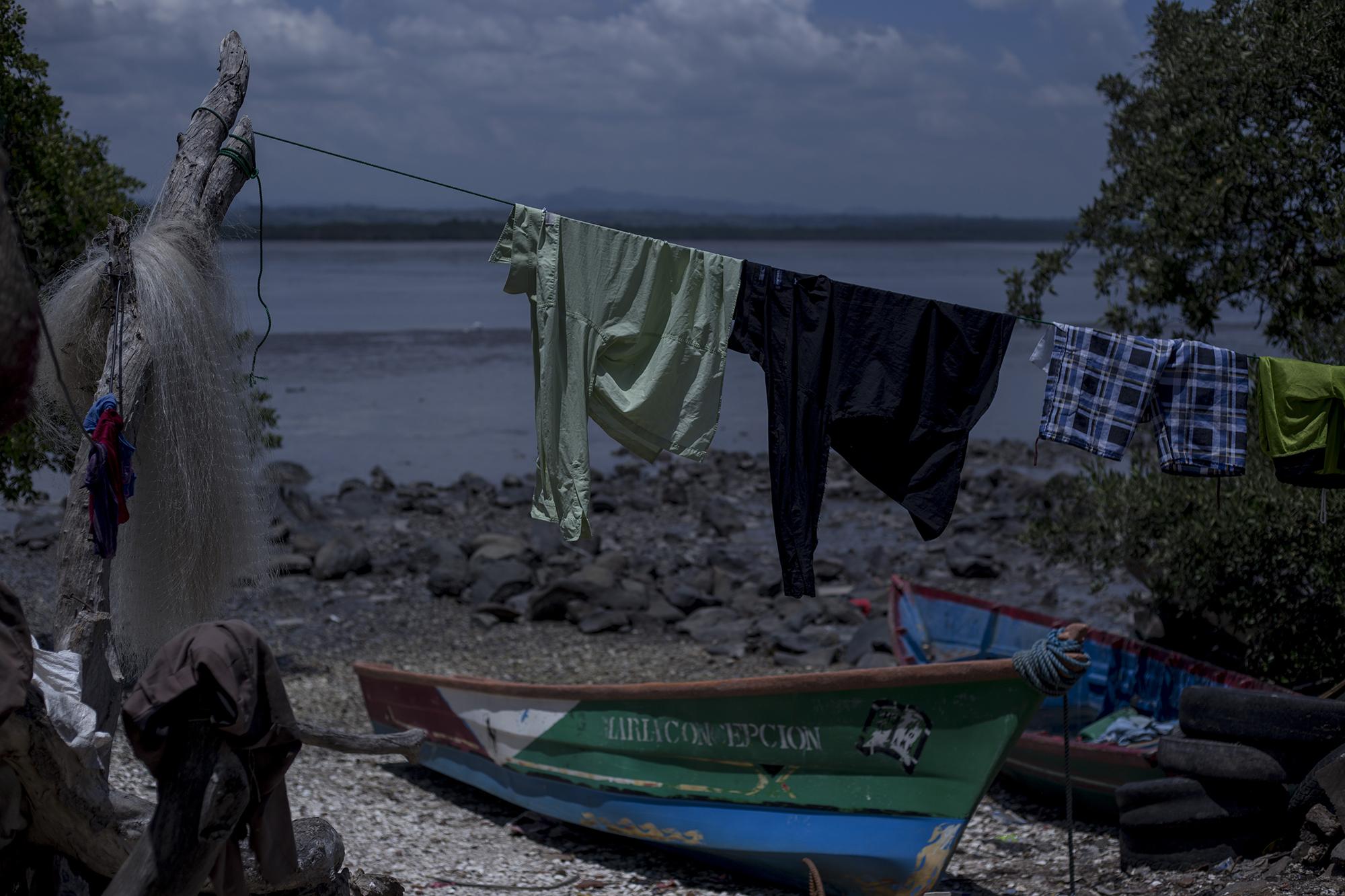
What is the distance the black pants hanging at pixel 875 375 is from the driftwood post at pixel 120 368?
271 centimetres

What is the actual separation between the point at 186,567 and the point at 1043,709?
7155 millimetres

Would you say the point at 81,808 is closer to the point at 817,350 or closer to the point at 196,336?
the point at 196,336

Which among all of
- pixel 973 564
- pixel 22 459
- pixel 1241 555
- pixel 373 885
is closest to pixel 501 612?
pixel 22 459

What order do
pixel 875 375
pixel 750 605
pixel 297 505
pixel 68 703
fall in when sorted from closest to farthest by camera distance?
1. pixel 68 703
2. pixel 875 375
3. pixel 750 605
4. pixel 297 505

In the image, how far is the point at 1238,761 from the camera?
6.95m

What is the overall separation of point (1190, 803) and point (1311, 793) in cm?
68

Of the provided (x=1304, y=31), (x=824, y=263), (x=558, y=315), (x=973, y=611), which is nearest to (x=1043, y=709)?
(x=973, y=611)

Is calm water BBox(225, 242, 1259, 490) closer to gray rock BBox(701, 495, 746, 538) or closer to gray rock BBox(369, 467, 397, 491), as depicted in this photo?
gray rock BBox(369, 467, 397, 491)

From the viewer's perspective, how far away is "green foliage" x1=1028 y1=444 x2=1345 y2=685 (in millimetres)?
8375

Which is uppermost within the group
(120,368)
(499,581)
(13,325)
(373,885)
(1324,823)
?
(13,325)

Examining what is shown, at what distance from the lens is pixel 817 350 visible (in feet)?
19.9

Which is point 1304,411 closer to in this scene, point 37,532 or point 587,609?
point 587,609

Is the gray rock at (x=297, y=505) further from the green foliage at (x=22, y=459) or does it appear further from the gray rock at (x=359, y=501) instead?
the green foliage at (x=22, y=459)

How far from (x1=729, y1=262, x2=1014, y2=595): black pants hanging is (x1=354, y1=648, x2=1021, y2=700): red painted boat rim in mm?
1188
